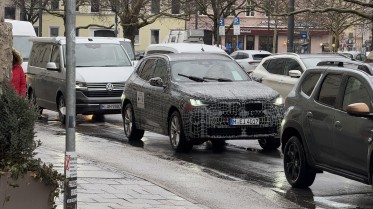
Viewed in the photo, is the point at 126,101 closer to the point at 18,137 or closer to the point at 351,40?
the point at 18,137

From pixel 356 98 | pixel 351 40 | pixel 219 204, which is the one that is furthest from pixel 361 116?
pixel 351 40

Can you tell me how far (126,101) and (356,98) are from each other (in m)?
7.54

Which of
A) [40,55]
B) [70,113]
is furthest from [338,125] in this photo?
[40,55]

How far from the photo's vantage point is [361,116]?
877cm

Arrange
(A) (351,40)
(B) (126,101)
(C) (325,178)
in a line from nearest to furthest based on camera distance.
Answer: (C) (325,178) < (B) (126,101) < (A) (351,40)

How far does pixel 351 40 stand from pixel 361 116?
95.1 m

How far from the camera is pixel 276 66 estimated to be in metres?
20.3

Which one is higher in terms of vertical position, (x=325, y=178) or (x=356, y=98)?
(x=356, y=98)

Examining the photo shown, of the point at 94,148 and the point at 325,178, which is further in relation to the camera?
the point at 94,148

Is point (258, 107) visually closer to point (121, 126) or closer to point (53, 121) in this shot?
point (121, 126)

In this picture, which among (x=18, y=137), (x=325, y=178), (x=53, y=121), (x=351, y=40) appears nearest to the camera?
(x=18, y=137)

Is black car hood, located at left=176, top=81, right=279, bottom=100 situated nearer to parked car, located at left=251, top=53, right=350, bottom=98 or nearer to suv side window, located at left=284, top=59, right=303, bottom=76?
parked car, located at left=251, top=53, right=350, bottom=98

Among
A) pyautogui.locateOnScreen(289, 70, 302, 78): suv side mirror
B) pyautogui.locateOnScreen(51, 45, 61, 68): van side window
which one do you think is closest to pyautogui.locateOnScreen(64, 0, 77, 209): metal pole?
pyautogui.locateOnScreen(289, 70, 302, 78): suv side mirror

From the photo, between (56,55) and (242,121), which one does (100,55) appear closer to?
(56,55)
